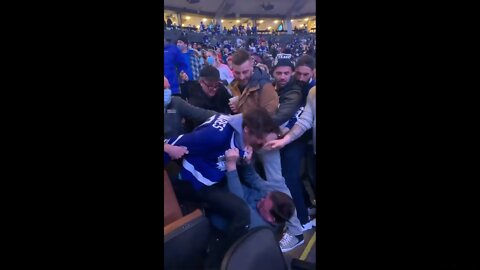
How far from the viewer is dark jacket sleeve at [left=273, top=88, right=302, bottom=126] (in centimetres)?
171

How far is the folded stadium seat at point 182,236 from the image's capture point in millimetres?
1677

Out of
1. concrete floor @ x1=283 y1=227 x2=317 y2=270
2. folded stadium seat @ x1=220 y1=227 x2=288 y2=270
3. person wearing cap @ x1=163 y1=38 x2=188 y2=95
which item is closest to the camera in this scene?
folded stadium seat @ x1=220 y1=227 x2=288 y2=270

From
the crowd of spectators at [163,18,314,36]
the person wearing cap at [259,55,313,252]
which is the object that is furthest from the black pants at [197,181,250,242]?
the crowd of spectators at [163,18,314,36]

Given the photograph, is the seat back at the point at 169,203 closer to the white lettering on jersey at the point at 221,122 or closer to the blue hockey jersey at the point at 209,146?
the blue hockey jersey at the point at 209,146

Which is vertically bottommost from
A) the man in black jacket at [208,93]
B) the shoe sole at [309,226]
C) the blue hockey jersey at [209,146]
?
the shoe sole at [309,226]

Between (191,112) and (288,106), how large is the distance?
0.46 meters

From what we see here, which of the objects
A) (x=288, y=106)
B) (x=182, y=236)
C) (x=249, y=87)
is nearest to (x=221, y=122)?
(x=249, y=87)

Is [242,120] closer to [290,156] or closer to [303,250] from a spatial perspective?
[290,156]

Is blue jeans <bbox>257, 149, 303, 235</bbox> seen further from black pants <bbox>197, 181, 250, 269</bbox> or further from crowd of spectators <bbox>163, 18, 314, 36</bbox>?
crowd of spectators <bbox>163, 18, 314, 36</bbox>

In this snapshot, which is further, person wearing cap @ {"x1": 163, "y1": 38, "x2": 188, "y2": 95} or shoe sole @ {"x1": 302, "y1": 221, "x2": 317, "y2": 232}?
shoe sole @ {"x1": 302, "y1": 221, "x2": 317, "y2": 232}

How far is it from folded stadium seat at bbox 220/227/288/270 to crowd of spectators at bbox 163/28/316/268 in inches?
6.0

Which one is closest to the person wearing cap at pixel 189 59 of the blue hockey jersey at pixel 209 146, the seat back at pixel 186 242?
the blue hockey jersey at pixel 209 146
